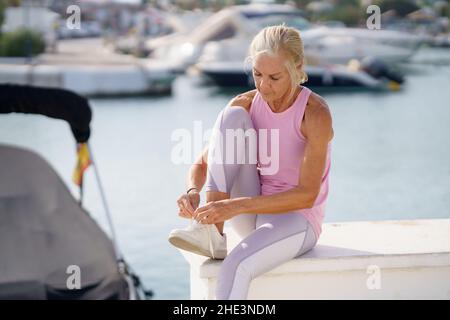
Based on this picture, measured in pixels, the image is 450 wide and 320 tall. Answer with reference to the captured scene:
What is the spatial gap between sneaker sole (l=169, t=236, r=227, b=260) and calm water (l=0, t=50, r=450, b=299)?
5525 mm

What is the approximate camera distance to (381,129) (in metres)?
22.5

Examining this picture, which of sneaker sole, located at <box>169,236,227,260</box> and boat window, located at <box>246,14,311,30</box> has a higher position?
boat window, located at <box>246,14,311,30</box>

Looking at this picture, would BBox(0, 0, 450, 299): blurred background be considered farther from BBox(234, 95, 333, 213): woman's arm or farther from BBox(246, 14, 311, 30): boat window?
BBox(234, 95, 333, 213): woman's arm

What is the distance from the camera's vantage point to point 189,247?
9.77 ft

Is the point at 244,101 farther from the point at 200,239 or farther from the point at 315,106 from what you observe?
the point at 200,239

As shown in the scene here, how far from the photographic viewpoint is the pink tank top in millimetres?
3010

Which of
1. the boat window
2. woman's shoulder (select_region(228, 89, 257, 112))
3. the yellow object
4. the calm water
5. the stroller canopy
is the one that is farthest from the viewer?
the boat window

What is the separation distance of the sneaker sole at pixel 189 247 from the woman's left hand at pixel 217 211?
0.32 ft

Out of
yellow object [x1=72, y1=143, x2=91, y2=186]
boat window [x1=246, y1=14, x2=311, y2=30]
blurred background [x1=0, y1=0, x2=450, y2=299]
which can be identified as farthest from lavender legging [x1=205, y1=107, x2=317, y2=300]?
boat window [x1=246, y1=14, x2=311, y2=30]

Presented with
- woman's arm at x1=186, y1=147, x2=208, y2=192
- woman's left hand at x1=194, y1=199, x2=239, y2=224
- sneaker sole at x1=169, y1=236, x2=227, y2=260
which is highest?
woman's arm at x1=186, y1=147, x2=208, y2=192

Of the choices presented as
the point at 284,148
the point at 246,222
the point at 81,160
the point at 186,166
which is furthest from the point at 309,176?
the point at 186,166

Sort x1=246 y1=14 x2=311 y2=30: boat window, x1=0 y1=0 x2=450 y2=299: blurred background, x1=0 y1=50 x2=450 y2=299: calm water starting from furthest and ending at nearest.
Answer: x1=246 y1=14 x2=311 y2=30: boat window → x1=0 y1=0 x2=450 y2=299: blurred background → x1=0 y1=50 x2=450 y2=299: calm water

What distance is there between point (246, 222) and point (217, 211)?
0.24 metres

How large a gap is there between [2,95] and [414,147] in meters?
15.3
